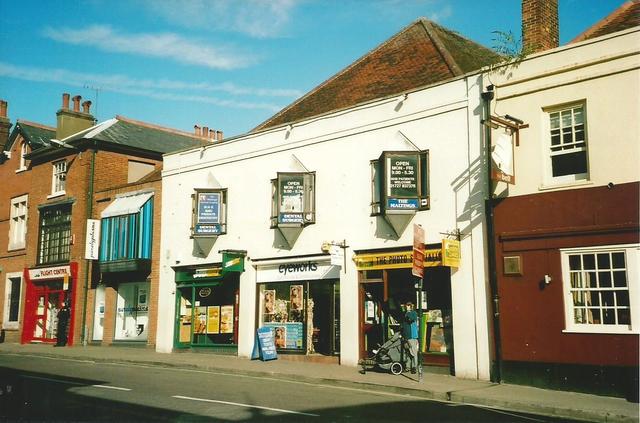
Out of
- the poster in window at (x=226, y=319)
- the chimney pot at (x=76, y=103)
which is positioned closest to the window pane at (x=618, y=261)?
the poster in window at (x=226, y=319)

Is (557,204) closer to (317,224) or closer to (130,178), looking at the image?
(317,224)

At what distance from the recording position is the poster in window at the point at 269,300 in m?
19.0

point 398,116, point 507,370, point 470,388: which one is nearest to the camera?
point 470,388

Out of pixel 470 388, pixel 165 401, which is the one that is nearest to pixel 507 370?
pixel 470 388

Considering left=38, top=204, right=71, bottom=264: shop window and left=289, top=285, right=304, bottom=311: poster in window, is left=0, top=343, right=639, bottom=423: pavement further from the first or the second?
left=38, top=204, right=71, bottom=264: shop window

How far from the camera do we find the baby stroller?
14406mm

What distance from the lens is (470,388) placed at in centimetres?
1226

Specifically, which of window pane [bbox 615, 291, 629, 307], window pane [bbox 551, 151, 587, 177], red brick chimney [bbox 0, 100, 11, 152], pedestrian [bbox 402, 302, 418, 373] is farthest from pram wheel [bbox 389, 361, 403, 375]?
red brick chimney [bbox 0, 100, 11, 152]

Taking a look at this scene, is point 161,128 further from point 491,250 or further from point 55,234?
point 491,250

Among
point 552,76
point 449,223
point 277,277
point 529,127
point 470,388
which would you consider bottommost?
point 470,388

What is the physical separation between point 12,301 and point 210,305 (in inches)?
591

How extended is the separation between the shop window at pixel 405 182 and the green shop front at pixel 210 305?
6.13 metres

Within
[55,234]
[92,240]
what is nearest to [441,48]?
[92,240]

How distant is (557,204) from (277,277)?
30.0ft
